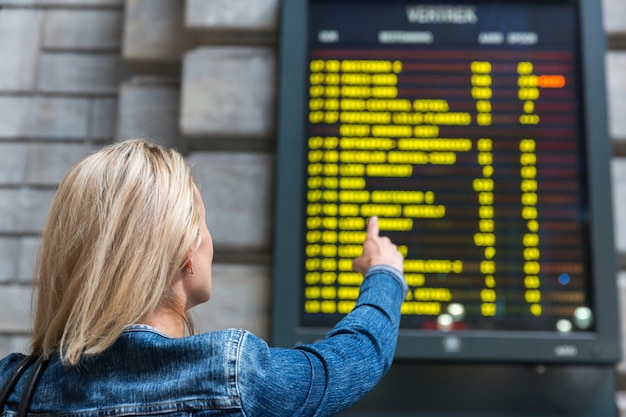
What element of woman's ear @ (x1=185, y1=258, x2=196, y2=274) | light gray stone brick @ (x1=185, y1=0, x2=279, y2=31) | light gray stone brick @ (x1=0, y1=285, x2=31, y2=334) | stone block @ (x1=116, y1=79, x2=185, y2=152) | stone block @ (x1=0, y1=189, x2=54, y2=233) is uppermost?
light gray stone brick @ (x1=185, y1=0, x2=279, y2=31)

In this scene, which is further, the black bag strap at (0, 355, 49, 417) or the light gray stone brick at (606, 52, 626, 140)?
the light gray stone brick at (606, 52, 626, 140)

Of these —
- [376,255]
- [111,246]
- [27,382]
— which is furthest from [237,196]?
[27,382]

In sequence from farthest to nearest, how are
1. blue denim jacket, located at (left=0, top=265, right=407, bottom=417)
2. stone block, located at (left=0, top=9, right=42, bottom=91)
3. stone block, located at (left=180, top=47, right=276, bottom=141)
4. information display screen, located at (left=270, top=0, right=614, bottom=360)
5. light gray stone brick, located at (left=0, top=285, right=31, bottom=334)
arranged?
stone block, located at (left=0, top=9, right=42, bottom=91)
light gray stone brick, located at (left=0, top=285, right=31, bottom=334)
stone block, located at (left=180, top=47, right=276, bottom=141)
information display screen, located at (left=270, top=0, right=614, bottom=360)
blue denim jacket, located at (left=0, top=265, right=407, bottom=417)

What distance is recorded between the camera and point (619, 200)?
2.66 metres

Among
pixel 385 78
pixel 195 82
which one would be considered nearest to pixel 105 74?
pixel 195 82

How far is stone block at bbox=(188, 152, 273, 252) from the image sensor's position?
8.62 ft

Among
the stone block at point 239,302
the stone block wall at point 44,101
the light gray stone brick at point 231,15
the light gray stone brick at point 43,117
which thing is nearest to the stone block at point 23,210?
the stone block wall at point 44,101

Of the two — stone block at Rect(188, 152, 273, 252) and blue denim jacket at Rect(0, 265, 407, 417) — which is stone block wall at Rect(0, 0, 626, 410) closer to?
stone block at Rect(188, 152, 273, 252)

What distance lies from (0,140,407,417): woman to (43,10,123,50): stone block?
1.92 meters

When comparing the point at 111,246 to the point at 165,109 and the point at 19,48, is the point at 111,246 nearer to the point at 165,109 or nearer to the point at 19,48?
the point at 165,109

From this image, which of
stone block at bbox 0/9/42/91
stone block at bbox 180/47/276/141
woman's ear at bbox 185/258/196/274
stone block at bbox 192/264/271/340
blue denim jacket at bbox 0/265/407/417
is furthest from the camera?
stone block at bbox 0/9/42/91

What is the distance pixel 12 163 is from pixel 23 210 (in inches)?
7.7

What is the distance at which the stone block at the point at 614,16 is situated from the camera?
275cm

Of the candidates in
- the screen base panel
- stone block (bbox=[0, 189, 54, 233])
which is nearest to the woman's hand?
the screen base panel
